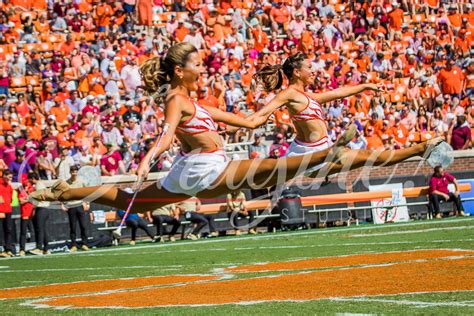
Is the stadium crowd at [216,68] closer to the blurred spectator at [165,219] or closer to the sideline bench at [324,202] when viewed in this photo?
the sideline bench at [324,202]

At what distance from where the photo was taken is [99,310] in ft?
27.9

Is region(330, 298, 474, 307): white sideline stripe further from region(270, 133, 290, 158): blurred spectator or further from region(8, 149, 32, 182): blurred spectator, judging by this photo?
region(8, 149, 32, 182): blurred spectator

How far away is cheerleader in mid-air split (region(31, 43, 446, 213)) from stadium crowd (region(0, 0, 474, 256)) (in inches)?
433

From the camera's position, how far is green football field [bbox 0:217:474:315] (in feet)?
26.8

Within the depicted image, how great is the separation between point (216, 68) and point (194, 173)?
16.6 metres

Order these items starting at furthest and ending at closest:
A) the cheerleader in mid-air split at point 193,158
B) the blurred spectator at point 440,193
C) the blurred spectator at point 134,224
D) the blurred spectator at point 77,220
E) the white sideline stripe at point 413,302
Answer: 1. the blurred spectator at point 440,193
2. the blurred spectator at point 134,224
3. the blurred spectator at point 77,220
4. the cheerleader in mid-air split at point 193,158
5. the white sideline stripe at point 413,302

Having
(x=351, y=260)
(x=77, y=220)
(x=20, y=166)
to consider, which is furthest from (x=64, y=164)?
(x=351, y=260)

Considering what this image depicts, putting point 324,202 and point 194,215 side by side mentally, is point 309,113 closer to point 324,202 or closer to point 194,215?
point 194,215

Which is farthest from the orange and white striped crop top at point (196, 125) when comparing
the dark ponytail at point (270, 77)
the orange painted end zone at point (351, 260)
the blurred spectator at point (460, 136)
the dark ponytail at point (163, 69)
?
the blurred spectator at point (460, 136)

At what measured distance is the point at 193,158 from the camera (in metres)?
8.61

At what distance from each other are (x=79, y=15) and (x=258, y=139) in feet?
21.5

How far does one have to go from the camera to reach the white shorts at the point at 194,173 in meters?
8.52

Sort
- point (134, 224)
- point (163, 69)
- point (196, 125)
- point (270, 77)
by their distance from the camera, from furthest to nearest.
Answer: point (134, 224)
point (270, 77)
point (163, 69)
point (196, 125)

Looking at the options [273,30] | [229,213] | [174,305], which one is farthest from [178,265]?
[273,30]
